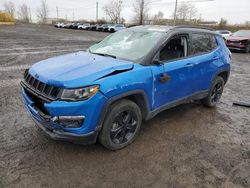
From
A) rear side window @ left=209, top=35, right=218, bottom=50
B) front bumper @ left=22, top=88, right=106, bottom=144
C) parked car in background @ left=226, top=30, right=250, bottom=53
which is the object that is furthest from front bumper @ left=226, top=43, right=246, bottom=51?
Result: front bumper @ left=22, top=88, right=106, bottom=144

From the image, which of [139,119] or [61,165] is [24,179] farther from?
[139,119]

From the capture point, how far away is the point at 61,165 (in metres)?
2.82

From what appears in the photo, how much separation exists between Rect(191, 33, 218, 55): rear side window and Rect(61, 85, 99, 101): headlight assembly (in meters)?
2.30

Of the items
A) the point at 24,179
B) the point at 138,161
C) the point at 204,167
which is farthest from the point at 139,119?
the point at 24,179

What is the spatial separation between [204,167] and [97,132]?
59.4 inches

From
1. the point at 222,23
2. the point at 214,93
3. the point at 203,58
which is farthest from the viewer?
the point at 222,23

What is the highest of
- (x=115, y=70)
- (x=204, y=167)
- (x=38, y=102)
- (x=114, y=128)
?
(x=115, y=70)

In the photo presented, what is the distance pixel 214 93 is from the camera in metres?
4.98

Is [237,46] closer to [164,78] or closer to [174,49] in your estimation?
[174,49]

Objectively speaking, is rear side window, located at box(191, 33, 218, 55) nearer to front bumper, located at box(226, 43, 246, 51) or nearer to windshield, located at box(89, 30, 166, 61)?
windshield, located at box(89, 30, 166, 61)

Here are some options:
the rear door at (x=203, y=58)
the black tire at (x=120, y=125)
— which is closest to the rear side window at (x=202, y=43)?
the rear door at (x=203, y=58)

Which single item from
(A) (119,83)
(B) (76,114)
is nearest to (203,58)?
(A) (119,83)

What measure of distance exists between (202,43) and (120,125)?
2.55m

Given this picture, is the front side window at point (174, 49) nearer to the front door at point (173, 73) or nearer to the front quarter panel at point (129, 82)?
the front door at point (173, 73)
